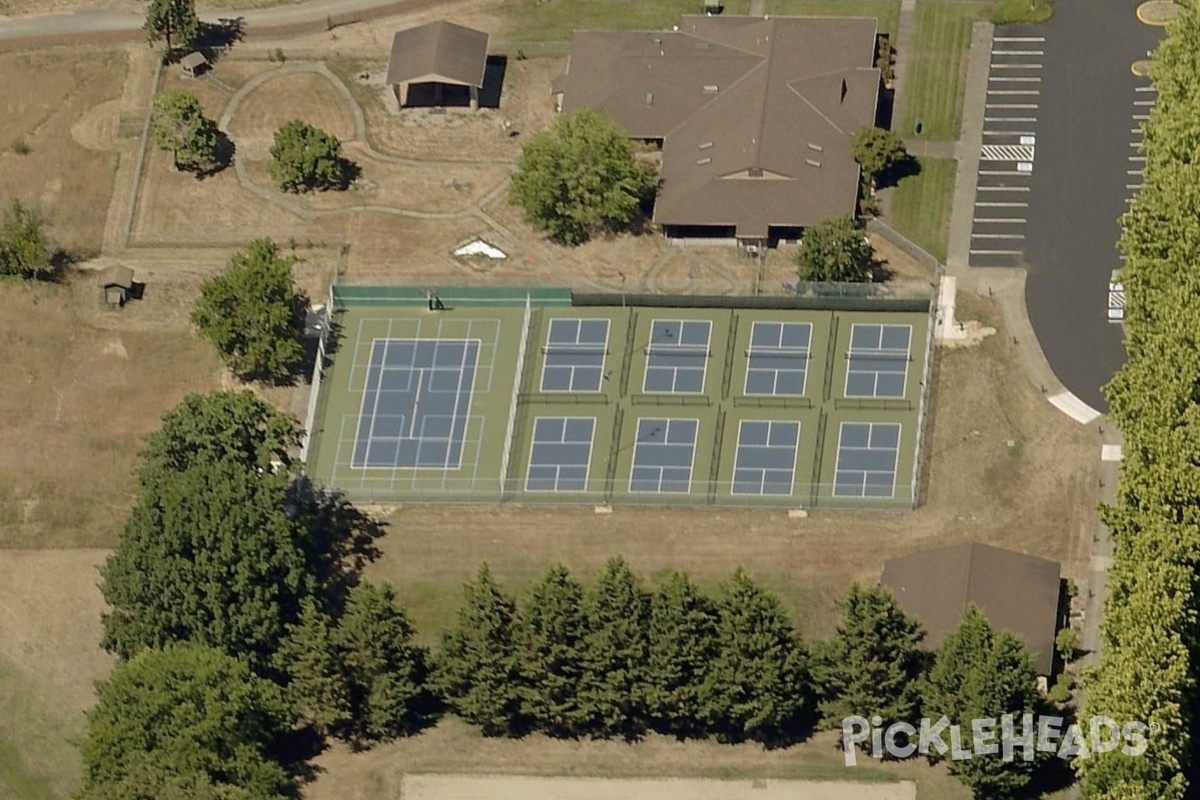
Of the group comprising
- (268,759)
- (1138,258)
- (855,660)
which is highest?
(1138,258)

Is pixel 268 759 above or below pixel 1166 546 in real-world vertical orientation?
below

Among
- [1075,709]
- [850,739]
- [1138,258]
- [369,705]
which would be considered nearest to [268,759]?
[369,705]

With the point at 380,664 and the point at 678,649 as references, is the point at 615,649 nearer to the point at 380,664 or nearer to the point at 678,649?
the point at 678,649

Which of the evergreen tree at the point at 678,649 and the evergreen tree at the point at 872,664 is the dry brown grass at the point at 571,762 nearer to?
the evergreen tree at the point at 678,649

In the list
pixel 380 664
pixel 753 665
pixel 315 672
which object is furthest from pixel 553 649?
pixel 315 672

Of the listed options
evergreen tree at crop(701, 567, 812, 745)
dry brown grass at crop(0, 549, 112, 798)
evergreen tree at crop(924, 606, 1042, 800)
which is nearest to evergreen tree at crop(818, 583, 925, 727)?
evergreen tree at crop(701, 567, 812, 745)

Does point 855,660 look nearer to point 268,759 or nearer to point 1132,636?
point 1132,636
